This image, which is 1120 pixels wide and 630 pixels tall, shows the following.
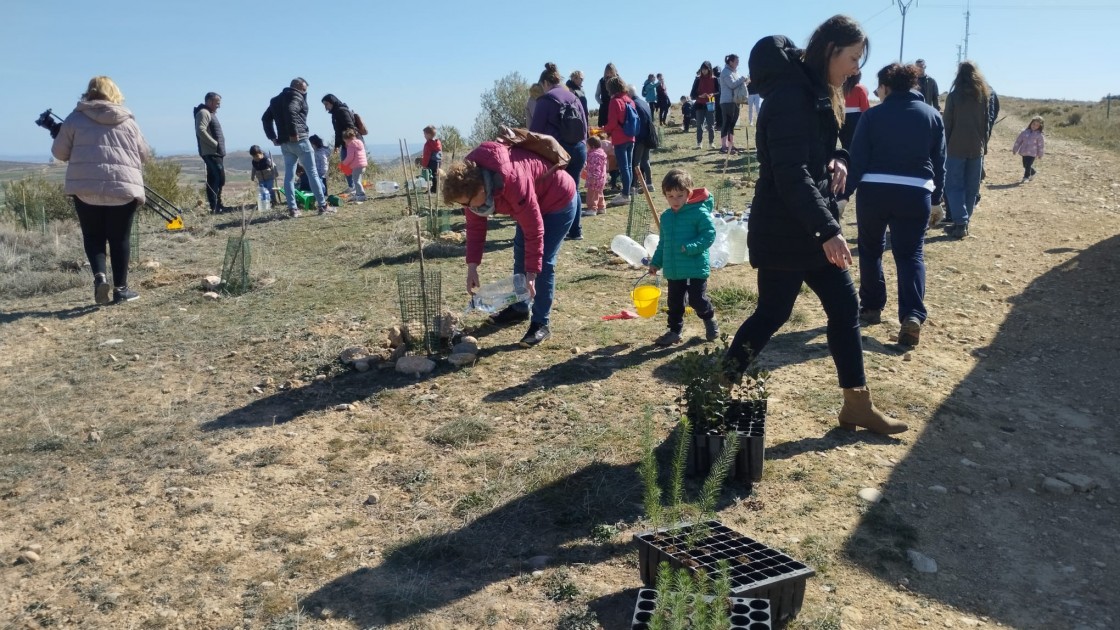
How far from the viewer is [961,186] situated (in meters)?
8.63

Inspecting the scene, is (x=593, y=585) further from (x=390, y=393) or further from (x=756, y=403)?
(x=390, y=393)

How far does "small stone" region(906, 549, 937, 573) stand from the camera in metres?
2.87

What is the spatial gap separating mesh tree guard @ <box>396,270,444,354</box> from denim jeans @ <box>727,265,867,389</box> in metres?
2.19

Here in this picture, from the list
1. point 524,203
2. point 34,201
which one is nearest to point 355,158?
point 34,201

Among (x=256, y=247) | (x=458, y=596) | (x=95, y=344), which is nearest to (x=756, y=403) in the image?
(x=458, y=596)

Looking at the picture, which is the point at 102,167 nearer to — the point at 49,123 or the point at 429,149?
the point at 49,123

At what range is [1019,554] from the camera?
9.84ft

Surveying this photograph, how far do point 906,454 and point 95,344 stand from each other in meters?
5.40

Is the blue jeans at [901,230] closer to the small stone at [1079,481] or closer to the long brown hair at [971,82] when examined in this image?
the small stone at [1079,481]

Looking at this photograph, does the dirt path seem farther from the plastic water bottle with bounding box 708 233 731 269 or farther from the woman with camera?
the plastic water bottle with bounding box 708 233 731 269

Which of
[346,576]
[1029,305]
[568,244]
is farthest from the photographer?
[568,244]

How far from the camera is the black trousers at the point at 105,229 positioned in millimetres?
6387

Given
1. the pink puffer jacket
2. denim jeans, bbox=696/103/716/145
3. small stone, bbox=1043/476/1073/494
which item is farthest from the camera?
denim jeans, bbox=696/103/716/145

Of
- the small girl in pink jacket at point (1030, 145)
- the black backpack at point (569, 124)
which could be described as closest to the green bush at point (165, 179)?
the black backpack at point (569, 124)
